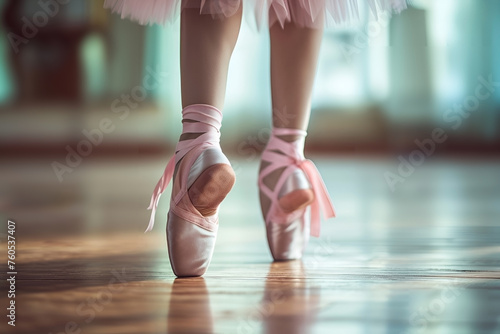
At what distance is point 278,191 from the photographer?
787 millimetres

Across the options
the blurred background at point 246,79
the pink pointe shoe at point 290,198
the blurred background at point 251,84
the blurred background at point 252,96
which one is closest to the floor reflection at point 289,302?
the pink pointe shoe at point 290,198

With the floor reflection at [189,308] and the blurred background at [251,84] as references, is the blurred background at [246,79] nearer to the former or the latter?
the blurred background at [251,84]

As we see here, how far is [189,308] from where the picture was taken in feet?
1.55

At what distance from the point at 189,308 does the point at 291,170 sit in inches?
13.5

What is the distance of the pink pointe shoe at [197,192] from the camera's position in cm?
61

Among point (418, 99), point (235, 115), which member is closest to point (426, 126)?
point (418, 99)

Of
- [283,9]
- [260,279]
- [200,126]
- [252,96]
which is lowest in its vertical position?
[252,96]

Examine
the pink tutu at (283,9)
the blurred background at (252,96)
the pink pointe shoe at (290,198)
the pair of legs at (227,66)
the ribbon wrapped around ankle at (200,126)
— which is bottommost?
the blurred background at (252,96)

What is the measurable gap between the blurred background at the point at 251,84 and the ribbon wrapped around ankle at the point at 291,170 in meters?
4.40

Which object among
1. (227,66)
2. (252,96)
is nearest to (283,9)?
(227,66)

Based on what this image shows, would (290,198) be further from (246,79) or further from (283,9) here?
(246,79)

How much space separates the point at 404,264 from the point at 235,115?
4755 mm

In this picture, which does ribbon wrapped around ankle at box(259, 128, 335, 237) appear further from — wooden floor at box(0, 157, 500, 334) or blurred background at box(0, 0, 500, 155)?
blurred background at box(0, 0, 500, 155)

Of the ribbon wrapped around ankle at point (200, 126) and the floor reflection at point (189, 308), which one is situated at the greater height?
the ribbon wrapped around ankle at point (200, 126)
